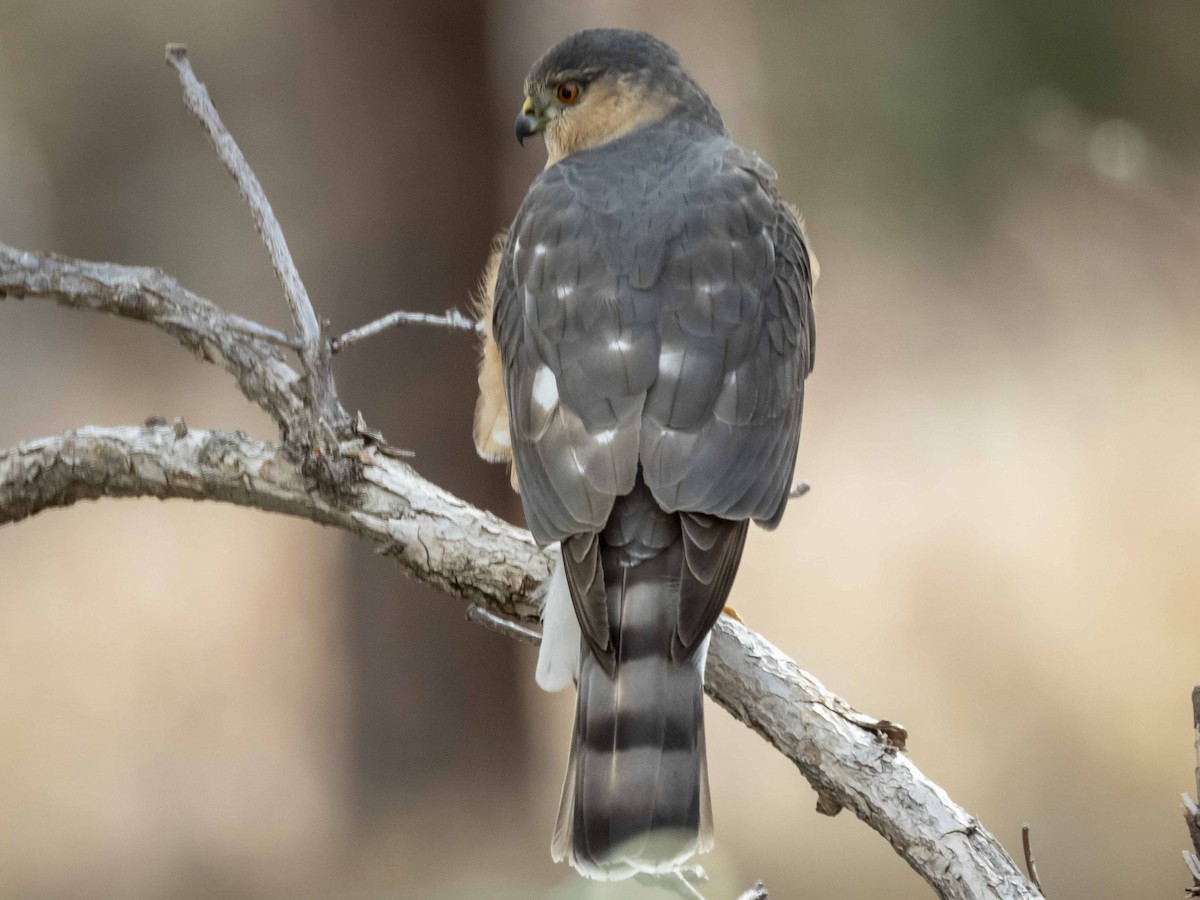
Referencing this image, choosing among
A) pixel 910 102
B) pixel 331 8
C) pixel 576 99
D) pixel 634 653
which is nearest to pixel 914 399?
pixel 910 102

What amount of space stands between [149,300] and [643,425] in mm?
1272

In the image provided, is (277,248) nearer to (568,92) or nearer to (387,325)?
(387,325)

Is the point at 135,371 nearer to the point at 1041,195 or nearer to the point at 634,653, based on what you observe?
the point at 1041,195

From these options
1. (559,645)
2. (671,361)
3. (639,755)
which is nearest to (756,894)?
(639,755)

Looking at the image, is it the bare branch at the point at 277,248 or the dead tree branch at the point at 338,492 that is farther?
the bare branch at the point at 277,248

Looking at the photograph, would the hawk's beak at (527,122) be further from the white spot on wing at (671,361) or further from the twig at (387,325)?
the white spot on wing at (671,361)

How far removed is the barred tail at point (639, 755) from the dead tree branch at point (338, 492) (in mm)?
286

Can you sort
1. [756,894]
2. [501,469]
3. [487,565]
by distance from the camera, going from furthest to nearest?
[501,469] < [487,565] < [756,894]

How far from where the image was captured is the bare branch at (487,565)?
95.9 inches

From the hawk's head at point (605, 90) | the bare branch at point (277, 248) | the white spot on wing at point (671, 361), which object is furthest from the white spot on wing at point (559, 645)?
the hawk's head at point (605, 90)

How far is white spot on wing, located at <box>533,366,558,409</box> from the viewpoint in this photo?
271 centimetres

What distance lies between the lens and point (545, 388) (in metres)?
2.73

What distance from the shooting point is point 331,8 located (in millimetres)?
6023

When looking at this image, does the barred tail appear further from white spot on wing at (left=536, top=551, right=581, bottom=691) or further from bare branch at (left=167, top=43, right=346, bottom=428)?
bare branch at (left=167, top=43, right=346, bottom=428)
